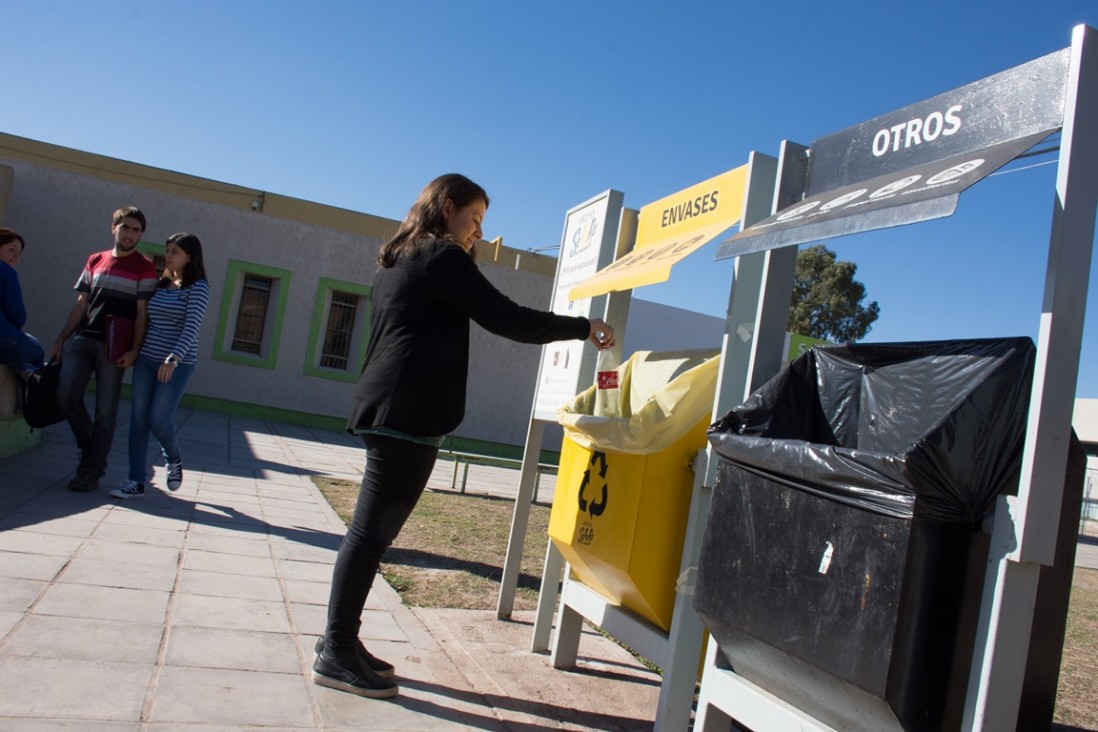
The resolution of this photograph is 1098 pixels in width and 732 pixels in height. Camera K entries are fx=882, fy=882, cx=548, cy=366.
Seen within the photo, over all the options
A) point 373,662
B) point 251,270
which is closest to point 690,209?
point 373,662

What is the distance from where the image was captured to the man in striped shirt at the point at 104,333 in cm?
605

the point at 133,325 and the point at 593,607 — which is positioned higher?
the point at 133,325

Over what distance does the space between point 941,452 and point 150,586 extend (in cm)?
343

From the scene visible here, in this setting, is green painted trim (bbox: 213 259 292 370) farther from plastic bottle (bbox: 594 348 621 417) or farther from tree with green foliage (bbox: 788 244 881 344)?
tree with green foliage (bbox: 788 244 881 344)

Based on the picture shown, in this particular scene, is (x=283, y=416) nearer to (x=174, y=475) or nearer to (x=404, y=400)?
(x=174, y=475)

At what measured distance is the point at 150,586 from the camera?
3.96 meters

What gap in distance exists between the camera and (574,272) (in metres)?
4.76

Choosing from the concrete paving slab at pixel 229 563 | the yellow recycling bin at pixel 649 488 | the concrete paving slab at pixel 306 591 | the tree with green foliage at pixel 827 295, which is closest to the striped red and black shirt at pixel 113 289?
the concrete paving slab at pixel 229 563

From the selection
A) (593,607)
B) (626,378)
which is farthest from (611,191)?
(593,607)

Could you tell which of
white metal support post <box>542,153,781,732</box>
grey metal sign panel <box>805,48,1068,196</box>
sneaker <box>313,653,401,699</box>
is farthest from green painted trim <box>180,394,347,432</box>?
grey metal sign panel <box>805,48,1068,196</box>

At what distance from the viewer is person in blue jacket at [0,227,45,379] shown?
6348 mm

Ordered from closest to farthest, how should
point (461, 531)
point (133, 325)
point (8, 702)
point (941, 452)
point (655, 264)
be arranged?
point (941, 452), point (8, 702), point (655, 264), point (133, 325), point (461, 531)

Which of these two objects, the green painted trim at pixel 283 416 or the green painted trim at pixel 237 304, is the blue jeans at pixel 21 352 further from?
the green painted trim at pixel 237 304

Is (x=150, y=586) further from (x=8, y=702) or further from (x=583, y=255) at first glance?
(x=583, y=255)
